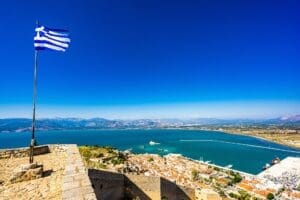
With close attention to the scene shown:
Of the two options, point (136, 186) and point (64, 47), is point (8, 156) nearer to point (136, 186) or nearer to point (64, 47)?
point (64, 47)

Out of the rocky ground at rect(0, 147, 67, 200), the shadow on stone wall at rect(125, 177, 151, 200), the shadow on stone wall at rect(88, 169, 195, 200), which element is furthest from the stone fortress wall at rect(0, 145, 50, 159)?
the shadow on stone wall at rect(125, 177, 151, 200)

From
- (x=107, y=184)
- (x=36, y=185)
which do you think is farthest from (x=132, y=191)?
(x=36, y=185)

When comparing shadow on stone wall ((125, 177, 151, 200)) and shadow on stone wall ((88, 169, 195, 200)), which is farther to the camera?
shadow on stone wall ((125, 177, 151, 200))

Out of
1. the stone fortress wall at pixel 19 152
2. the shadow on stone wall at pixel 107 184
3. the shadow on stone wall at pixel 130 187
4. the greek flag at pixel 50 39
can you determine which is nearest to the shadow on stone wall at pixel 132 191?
the shadow on stone wall at pixel 130 187

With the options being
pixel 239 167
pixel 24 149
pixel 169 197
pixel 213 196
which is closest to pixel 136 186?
pixel 169 197

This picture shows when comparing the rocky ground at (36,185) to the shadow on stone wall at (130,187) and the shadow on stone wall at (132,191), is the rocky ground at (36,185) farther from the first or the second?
the shadow on stone wall at (132,191)

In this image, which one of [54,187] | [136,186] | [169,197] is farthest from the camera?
[169,197]

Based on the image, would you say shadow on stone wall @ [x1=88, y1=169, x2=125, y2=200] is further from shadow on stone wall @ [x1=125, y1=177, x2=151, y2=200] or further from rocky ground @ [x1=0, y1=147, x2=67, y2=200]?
rocky ground @ [x1=0, y1=147, x2=67, y2=200]
